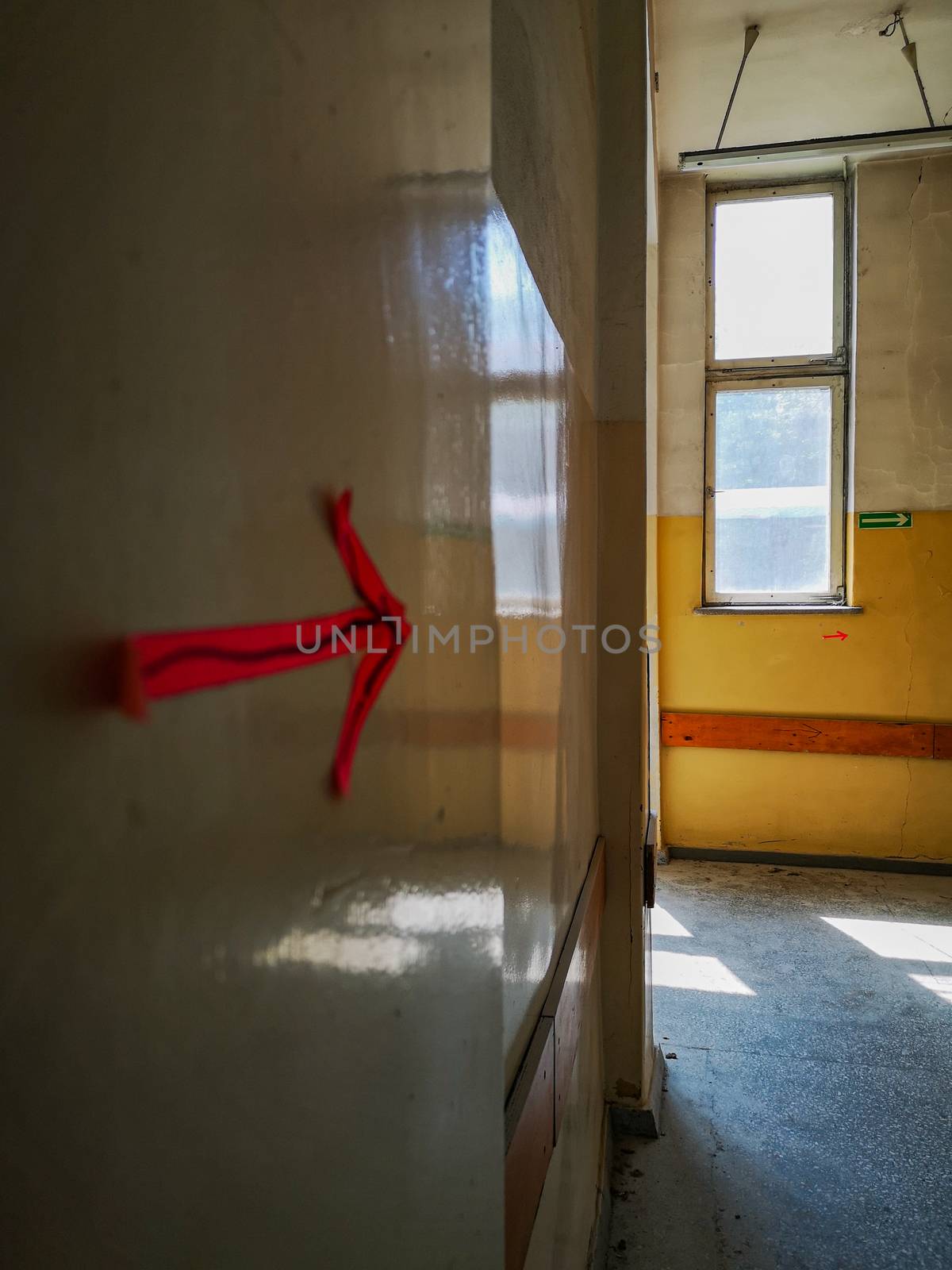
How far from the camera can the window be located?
4.58 metres

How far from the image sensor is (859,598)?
4.43 meters

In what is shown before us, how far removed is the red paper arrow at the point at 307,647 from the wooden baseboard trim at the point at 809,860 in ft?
14.8

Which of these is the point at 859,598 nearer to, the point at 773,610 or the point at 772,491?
the point at 773,610

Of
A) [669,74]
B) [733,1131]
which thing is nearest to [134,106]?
[733,1131]

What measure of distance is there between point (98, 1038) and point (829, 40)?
464 centimetres

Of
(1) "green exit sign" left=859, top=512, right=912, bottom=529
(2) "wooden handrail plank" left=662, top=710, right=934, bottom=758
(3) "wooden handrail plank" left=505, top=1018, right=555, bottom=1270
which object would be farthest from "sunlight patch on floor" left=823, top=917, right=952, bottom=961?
(3) "wooden handrail plank" left=505, top=1018, right=555, bottom=1270

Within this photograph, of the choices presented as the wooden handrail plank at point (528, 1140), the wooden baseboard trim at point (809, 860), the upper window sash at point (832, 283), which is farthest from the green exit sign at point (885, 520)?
the wooden handrail plank at point (528, 1140)

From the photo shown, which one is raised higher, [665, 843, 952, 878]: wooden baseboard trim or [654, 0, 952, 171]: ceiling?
[654, 0, 952, 171]: ceiling

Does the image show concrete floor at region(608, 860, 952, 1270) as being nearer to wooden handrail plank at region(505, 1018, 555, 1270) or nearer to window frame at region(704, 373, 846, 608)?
wooden handrail plank at region(505, 1018, 555, 1270)

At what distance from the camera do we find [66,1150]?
0.23 m

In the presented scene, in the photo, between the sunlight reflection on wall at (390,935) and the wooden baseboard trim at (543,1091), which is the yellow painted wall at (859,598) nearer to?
the wooden baseboard trim at (543,1091)

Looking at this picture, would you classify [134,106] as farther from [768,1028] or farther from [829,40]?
[829,40]

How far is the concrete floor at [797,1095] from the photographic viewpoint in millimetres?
1913

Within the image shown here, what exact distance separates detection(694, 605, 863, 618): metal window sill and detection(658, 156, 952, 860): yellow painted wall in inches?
1.4
